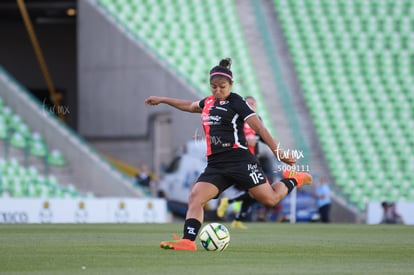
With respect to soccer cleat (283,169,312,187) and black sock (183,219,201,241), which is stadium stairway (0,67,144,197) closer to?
soccer cleat (283,169,312,187)

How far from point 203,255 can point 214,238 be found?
605 millimetres

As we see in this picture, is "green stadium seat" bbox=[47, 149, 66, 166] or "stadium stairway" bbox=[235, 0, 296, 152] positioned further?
"stadium stairway" bbox=[235, 0, 296, 152]

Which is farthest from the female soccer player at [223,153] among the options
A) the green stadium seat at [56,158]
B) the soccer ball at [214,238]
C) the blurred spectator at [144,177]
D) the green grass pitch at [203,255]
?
the blurred spectator at [144,177]

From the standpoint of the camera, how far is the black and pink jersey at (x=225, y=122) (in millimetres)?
12156

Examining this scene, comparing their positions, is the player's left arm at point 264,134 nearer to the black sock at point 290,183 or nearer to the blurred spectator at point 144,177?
the black sock at point 290,183

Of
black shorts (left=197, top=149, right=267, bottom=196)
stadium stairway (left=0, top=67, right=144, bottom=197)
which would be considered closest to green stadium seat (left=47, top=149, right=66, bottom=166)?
stadium stairway (left=0, top=67, right=144, bottom=197)

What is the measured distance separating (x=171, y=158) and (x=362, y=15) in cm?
836

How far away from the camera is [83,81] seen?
34312mm

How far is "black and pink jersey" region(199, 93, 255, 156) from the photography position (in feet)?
39.9

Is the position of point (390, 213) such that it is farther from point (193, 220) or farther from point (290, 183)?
point (193, 220)

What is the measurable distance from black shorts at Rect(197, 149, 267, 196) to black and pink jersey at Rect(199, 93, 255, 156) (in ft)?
0.31

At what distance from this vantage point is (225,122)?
12180mm

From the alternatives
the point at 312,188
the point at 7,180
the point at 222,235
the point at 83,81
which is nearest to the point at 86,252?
the point at 222,235

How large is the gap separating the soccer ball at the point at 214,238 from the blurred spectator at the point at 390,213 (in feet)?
53.9
